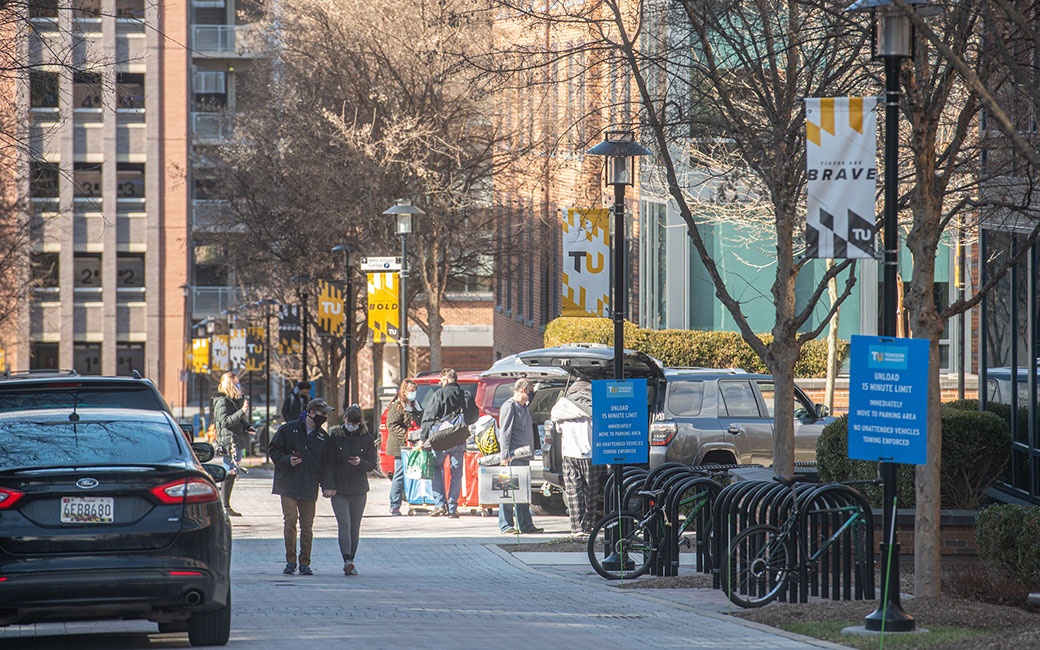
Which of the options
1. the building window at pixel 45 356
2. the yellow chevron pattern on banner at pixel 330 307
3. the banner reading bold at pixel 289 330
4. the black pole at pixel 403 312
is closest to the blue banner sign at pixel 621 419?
the black pole at pixel 403 312

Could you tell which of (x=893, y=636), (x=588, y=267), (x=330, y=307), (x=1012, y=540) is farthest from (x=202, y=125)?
(x=893, y=636)

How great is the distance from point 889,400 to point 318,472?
6692mm

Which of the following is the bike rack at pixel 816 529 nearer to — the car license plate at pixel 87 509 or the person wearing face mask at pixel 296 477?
the person wearing face mask at pixel 296 477

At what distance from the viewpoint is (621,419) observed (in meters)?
14.7

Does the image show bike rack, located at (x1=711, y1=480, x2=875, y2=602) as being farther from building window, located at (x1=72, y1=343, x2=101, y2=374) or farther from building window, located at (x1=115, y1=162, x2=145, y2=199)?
building window, located at (x1=72, y1=343, x2=101, y2=374)

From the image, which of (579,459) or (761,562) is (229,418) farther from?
(761,562)

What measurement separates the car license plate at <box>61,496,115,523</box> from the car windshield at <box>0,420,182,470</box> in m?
0.28

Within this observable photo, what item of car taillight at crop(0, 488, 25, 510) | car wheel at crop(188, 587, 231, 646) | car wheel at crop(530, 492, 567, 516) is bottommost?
car wheel at crop(530, 492, 567, 516)

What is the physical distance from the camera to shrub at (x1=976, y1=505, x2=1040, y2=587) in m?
11.2

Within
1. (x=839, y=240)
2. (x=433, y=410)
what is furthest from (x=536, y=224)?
(x=839, y=240)

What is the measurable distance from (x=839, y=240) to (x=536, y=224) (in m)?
29.0

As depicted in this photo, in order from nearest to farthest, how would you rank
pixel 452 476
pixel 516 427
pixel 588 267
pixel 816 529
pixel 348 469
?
pixel 816 529, pixel 348 469, pixel 588 267, pixel 516 427, pixel 452 476

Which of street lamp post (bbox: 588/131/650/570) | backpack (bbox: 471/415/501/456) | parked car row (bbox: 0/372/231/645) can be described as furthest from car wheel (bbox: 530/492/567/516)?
parked car row (bbox: 0/372/231/645)

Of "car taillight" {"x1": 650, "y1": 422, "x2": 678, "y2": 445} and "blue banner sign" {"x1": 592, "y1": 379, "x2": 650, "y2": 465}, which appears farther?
"car taillight" {"x1": 650, "y1": 422, "x2": 678, "y2": 445}
